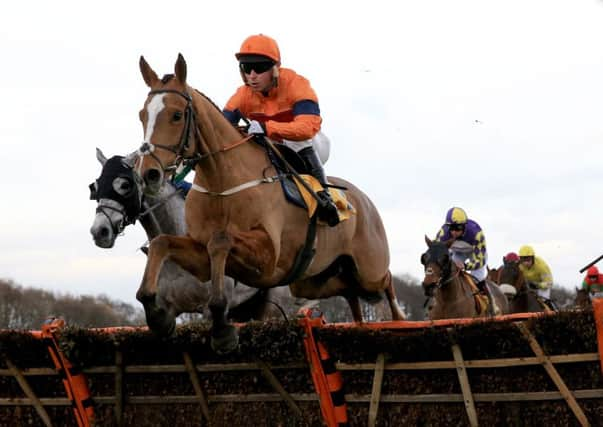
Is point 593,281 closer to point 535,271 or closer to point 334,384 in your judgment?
point 535,271

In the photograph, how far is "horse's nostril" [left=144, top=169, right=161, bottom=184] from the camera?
586 centimetres

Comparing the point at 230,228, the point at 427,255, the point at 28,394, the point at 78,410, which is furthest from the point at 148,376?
the point at 427,255

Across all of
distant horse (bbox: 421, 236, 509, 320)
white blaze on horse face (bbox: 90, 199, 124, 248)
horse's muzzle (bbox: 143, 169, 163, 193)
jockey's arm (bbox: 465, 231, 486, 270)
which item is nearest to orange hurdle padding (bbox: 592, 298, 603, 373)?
horse's muzzle (bbox: 143, 169, 163, 193)

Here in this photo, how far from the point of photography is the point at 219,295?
597cm

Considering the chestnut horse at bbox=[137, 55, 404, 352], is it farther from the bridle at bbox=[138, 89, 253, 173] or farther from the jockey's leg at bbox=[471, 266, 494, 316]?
the jockey's leg at bbox=[471, 266, 494, 316]

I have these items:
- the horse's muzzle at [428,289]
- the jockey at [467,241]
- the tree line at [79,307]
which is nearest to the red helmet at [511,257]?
the jockey at [467,241]

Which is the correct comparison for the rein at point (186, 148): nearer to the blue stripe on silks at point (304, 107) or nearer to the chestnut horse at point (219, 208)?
the chestnut horse at point (219, 208)

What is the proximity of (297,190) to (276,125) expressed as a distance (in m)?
0.51

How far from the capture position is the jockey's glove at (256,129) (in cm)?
705

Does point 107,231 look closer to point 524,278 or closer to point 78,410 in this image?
point 78,410

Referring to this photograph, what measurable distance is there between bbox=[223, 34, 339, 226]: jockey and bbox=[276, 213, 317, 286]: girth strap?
0.16 metres

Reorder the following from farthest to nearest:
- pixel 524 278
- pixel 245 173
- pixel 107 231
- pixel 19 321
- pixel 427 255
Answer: pixel 19 321 < pixel 524 278 < pixel 427 255 < pixel 245 173 < pixel 107 231

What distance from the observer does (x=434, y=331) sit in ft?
22.1

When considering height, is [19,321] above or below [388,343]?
above
